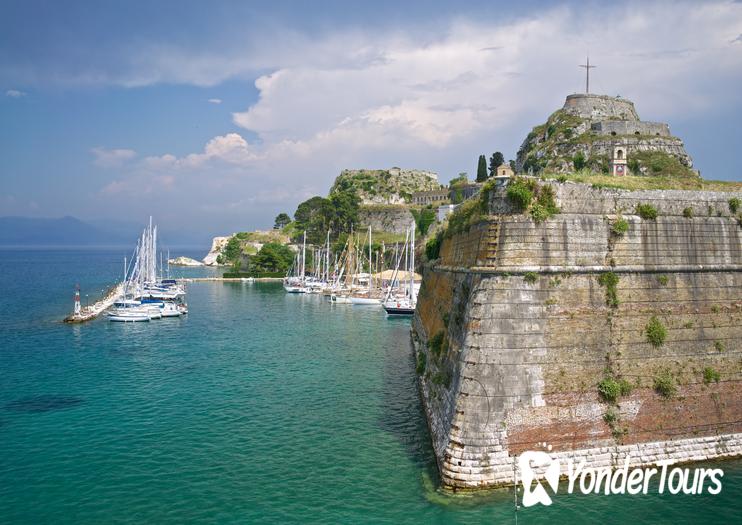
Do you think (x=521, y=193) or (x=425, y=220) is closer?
(x=521, y=193)

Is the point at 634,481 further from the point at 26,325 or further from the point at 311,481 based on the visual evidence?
the point at 26,325

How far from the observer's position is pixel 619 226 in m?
17.9

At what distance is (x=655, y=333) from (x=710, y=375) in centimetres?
254

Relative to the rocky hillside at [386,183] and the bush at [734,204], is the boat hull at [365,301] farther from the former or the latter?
the rocky hillside at [386,183]

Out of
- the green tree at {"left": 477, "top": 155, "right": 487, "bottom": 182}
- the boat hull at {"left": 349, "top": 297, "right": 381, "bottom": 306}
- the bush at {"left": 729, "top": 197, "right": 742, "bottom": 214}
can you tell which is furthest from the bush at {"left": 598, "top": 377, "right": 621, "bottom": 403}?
the green tree at {"left": 477, "top": 155, "right": 487, "bottom": 182}

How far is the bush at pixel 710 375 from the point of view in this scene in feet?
59.2

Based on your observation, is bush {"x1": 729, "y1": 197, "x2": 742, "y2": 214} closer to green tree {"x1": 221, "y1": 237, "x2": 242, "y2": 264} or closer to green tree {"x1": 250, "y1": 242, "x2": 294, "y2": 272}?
green tree {"x1": 250, "y1": 242, "x2": 294, "y2": 272}

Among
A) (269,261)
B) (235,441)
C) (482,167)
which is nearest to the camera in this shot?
(235,441)

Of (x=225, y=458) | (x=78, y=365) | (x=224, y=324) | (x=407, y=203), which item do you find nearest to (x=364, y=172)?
(x=407, y=203)

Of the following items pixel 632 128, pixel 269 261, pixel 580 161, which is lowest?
pixel 269 261

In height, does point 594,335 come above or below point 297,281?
below

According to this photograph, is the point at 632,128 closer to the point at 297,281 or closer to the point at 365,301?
the point at 365,301

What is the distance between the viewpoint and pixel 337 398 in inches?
1056

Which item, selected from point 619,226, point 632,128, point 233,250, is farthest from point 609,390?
point 233,250
